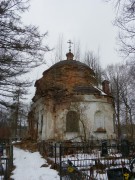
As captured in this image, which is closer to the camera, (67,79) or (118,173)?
(118,173)

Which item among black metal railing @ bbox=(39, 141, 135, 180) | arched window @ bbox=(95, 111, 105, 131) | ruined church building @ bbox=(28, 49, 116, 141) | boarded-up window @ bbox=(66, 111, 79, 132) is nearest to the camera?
black metal railing @ bbox=(39, 141, 135, 180)

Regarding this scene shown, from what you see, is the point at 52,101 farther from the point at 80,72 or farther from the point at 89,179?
the point at 89,179

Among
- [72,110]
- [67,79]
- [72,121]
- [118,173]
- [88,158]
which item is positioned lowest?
[88,158]

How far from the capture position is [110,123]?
Answer: 2852 centimetres

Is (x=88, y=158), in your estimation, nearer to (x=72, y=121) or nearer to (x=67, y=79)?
(x=72, y=121)

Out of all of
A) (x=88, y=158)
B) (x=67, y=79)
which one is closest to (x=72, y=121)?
(x=67, y=79)

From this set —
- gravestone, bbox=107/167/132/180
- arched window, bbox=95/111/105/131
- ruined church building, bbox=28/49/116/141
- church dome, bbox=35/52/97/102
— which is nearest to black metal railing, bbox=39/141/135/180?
gravestone, bbox=107/167/132/180

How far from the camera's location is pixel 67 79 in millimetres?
30234

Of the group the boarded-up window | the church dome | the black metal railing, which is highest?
the church dome

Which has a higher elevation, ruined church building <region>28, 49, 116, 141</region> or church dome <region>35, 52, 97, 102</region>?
church dome <region>35, 52, 97, 102</region>

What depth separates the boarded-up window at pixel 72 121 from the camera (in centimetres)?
2744

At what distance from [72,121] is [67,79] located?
4742 mm

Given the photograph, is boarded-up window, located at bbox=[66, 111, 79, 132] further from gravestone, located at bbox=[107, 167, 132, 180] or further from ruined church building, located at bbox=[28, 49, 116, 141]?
gravestone, located at bbox=[107, 167, 132, 180]

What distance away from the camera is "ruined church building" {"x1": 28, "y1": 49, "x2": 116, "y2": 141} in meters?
27.2
